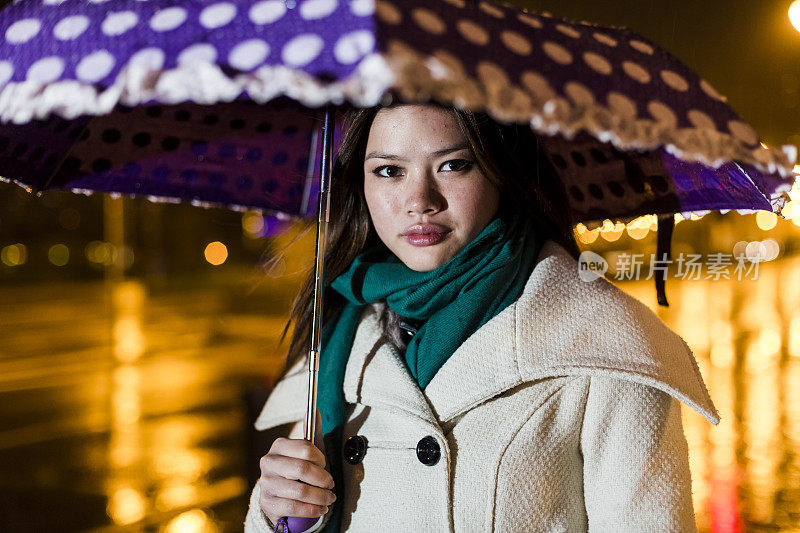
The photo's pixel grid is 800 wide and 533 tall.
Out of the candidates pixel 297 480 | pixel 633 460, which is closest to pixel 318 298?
pixel 297 480

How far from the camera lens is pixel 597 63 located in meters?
1.62

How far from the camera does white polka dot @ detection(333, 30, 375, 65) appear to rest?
131 centimetres

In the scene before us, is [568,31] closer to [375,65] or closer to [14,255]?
[375,65]

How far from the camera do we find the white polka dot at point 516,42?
1472mm

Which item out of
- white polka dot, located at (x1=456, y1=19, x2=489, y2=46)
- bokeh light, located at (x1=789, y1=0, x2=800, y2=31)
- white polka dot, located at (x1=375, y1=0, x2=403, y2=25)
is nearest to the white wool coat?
white polka dot, located at (x1=456, y1=19, x2=489, y2=46)

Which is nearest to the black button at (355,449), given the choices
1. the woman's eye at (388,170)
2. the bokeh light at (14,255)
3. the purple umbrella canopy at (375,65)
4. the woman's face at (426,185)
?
the woman's face at (426,185)

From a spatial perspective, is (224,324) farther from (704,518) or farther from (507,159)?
(507,159)

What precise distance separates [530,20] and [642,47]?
1.14 ft

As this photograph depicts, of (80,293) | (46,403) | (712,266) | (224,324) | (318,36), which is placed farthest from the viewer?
(80,293)

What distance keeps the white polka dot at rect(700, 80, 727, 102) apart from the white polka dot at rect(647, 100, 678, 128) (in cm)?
20

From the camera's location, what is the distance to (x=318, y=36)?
139 centimetres

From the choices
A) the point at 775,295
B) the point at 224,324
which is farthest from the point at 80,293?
the point at 775,295

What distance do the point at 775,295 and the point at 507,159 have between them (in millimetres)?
20786

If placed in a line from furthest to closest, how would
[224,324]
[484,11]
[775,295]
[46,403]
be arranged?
[775,295] → [224,324] → [46,403] → [484,11]
